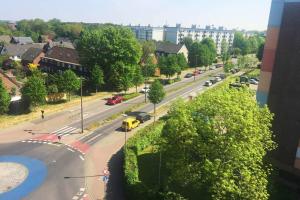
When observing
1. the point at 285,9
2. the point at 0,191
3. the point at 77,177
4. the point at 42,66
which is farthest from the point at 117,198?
the point at 42,66

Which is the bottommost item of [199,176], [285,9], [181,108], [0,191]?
[0,191]

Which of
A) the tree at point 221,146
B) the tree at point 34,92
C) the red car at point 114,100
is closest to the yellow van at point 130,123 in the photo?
the red car at point 114,100

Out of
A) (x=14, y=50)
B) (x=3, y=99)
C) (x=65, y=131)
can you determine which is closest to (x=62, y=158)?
(x=65, y=131)

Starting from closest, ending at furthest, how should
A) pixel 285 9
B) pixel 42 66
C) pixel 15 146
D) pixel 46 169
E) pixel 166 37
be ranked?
pixel 285 9, pixel 46 169, pixel 15 146, pixel 42 66, pixel 166 37

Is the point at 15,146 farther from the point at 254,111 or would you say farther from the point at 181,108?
the point at 254,111

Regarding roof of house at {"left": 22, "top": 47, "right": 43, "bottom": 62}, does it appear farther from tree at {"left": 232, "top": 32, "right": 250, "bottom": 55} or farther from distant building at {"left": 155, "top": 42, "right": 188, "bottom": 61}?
tree at {"left": 232, "top": 32, "right": 250, "bottom": 55}

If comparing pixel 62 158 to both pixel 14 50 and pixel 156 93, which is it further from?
pixel 14 50
